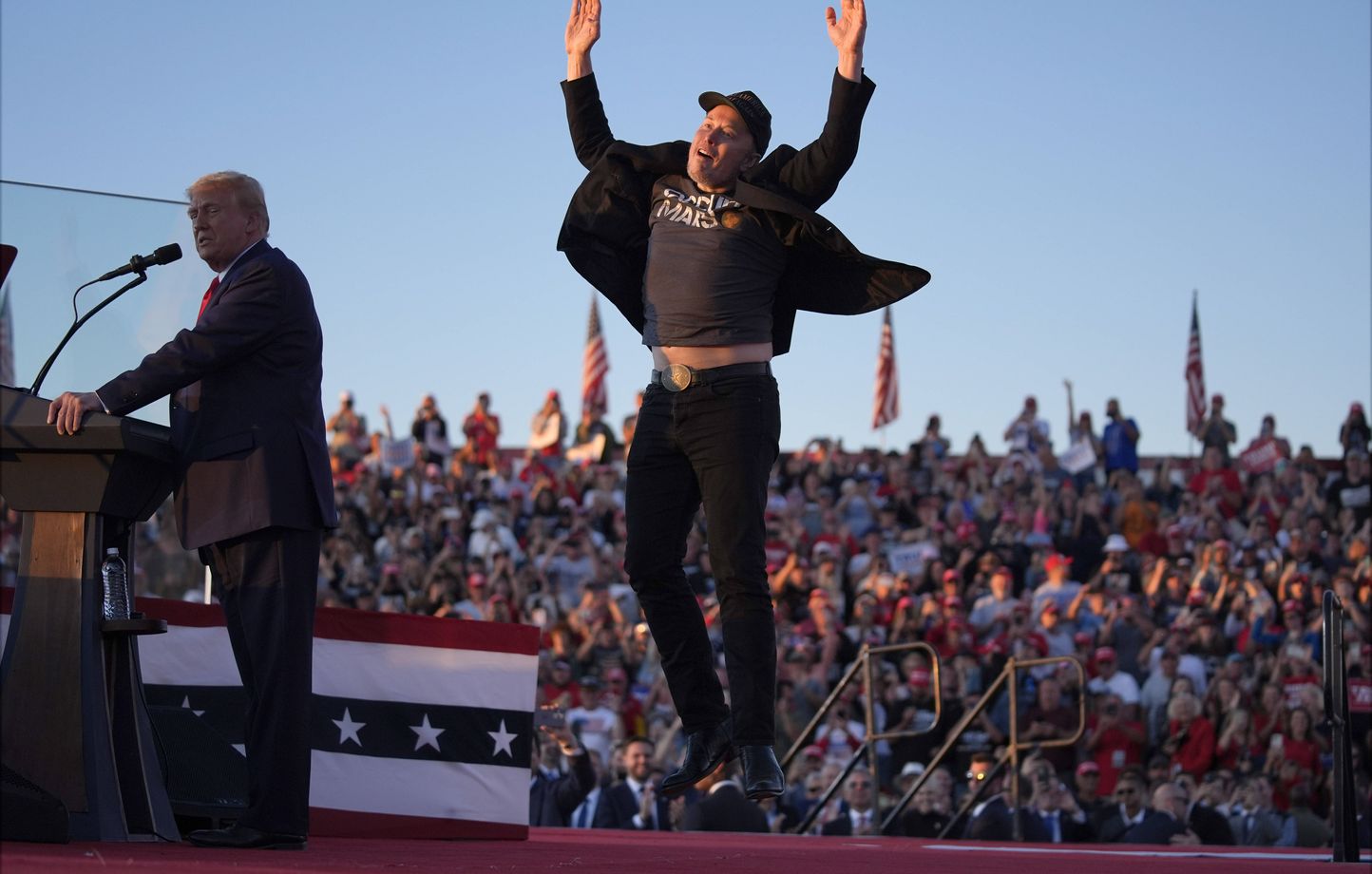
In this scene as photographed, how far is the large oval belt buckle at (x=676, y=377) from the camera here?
4930mm

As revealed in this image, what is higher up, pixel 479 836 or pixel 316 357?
pixel 316 357

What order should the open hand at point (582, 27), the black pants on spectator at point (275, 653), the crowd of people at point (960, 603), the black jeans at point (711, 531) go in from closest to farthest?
the black pants on spectator at point (275, 653) < the black jeans at point (711, 531) < the open hand at point (582, 27) < the crowd of people at point (960, 603)

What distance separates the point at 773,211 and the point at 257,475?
63.8 inches

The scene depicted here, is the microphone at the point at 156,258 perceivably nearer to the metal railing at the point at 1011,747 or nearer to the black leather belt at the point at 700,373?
the black leather belt at the point at 700,373

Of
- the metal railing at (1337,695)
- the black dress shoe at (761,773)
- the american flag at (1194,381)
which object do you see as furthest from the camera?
the american flag at (1194,381)

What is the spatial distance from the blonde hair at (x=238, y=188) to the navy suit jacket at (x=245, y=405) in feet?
0.48

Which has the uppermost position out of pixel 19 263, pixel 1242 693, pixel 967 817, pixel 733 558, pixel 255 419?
pixel 19 263

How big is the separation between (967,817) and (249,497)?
7.82m

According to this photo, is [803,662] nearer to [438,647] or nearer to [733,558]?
[438,647]

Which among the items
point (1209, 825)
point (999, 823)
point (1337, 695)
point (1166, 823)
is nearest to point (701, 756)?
point (1337, 695)

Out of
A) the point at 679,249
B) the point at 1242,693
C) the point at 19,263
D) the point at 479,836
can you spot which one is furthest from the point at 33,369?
the point at 1242,693

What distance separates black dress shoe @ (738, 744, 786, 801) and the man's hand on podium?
6.56 ft

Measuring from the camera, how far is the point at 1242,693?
12.6 meters

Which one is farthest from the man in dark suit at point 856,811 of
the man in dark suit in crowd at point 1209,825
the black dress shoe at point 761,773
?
the black dress shoe at point 761,773
